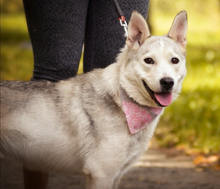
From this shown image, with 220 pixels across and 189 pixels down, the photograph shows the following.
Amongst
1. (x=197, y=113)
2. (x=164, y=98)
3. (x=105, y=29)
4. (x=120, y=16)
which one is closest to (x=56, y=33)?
(x=105, y=29)

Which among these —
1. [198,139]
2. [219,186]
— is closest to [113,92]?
[219,186]

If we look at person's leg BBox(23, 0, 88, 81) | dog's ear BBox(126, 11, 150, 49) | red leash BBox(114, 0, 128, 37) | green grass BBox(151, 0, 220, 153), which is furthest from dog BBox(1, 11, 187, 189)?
green grass BBox(151, 0, 220, 153)

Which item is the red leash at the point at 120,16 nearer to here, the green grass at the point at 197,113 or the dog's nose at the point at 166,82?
the dog's nose at the point at 166,82

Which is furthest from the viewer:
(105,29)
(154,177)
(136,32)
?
(154,177)

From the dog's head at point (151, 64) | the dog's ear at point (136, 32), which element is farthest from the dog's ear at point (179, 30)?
the dog's ear at point (136, 32)

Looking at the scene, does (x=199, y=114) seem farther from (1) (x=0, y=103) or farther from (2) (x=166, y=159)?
(1) (x=0, y=103)

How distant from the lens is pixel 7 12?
26.6 meters

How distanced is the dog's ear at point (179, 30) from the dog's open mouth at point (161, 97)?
52 cm

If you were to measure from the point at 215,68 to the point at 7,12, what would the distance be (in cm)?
2229

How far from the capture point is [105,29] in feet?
10.0

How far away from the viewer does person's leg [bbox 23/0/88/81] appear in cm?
290

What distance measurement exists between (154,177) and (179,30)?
1.92 m

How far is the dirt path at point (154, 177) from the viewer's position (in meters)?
3.76

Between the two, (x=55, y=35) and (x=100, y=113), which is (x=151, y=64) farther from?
(x=55, y=35)
